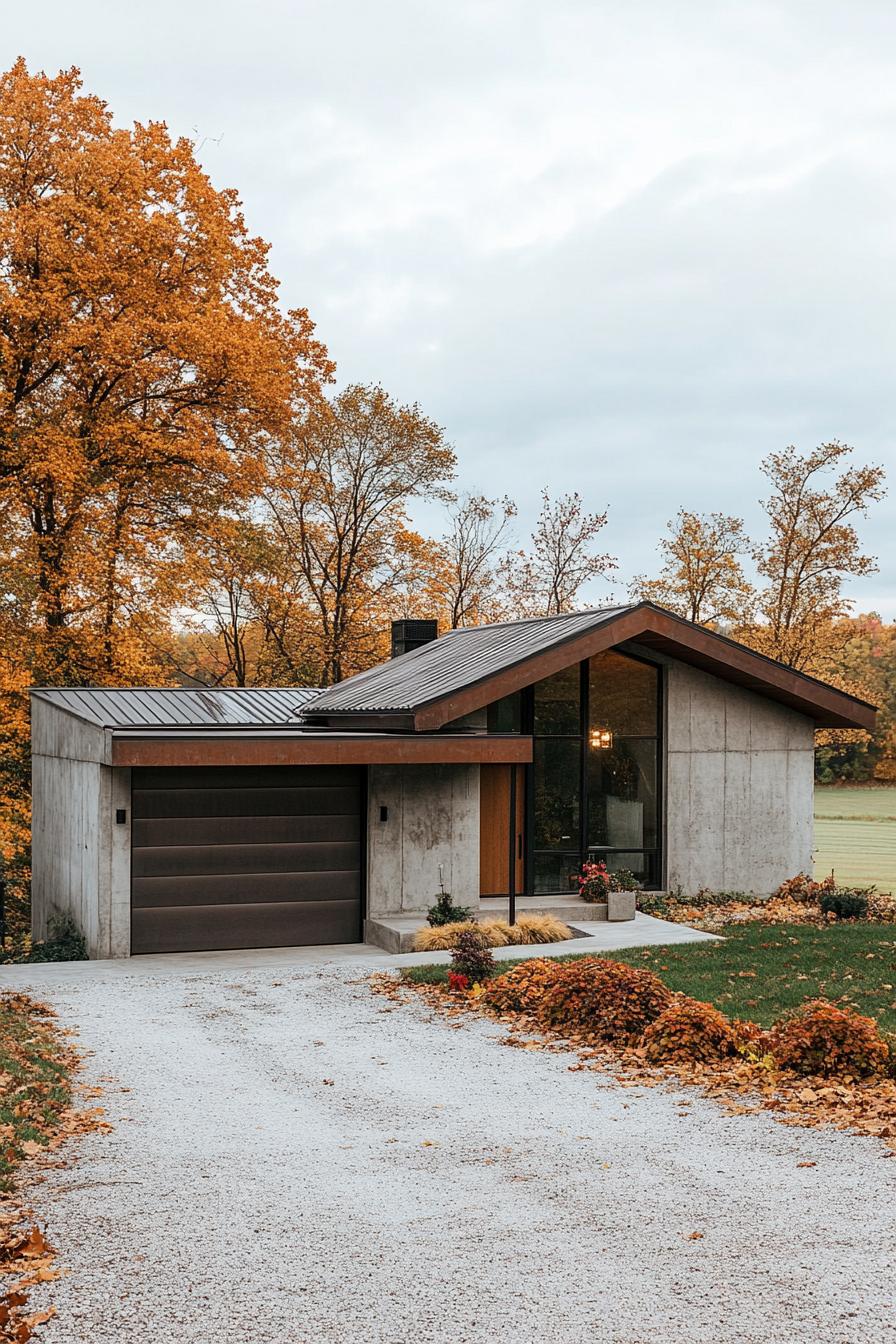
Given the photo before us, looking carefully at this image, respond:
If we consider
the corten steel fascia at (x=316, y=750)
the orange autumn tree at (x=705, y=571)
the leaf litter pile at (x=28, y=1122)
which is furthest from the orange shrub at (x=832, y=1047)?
the orange autumn tree at (x=705, y=571)

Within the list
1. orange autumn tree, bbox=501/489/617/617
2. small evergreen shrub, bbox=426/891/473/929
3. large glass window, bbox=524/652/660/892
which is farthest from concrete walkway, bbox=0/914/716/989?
orange autumn tree, bbox=501/489/617/617

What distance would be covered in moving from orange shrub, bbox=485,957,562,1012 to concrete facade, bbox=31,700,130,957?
18.3ft

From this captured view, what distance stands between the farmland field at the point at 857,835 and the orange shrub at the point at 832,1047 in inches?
687

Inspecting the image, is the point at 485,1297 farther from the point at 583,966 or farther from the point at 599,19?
the point at 599,19

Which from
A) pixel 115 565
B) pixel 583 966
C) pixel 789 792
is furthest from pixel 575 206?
pixel 583 966

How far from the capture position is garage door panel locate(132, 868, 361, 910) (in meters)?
16.2

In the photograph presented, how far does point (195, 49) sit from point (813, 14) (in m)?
11.1

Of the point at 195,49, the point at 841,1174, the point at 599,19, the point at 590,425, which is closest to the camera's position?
the point at 841,1174

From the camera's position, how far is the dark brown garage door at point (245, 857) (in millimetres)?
16250

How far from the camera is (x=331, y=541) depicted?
3466 centimetres

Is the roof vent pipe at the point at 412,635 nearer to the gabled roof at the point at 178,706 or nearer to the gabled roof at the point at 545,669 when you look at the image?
the gabled roof at the point at 545,669

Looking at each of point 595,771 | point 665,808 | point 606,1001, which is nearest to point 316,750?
point 595,771

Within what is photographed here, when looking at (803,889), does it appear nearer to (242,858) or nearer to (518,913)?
(518,913)

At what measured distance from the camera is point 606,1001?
36.5 feet
